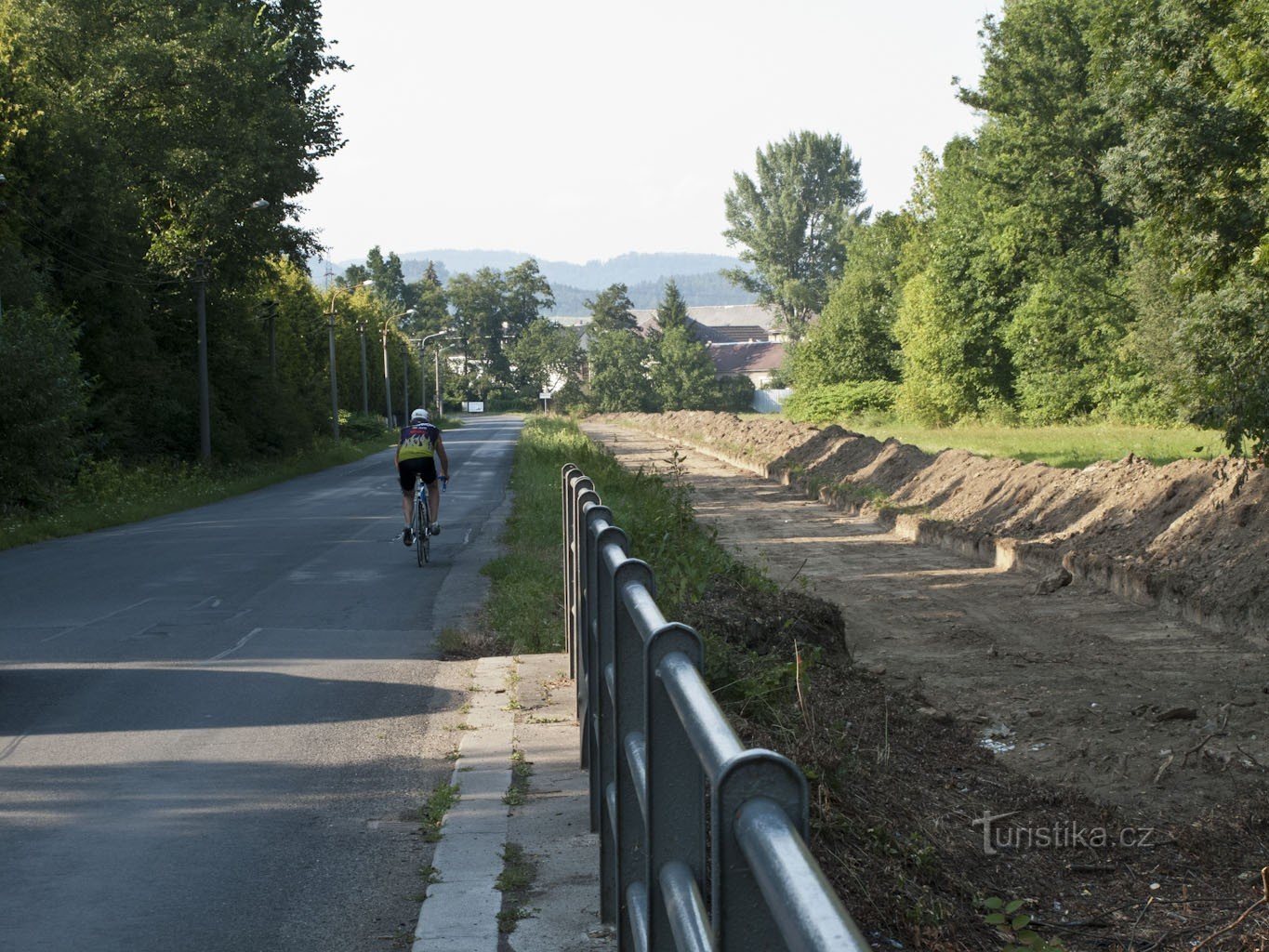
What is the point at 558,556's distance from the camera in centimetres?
1429

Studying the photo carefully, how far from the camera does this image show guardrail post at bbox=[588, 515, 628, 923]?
400cm

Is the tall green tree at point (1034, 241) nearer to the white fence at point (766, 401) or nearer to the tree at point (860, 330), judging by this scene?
the tree at point (860, 330)

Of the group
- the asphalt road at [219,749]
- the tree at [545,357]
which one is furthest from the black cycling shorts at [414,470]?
the tree at [545,357]

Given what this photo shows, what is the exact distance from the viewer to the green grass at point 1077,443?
27688mm

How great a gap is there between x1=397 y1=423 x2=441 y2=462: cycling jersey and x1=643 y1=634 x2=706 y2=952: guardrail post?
523 inches

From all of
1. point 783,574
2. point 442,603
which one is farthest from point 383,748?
point 783,574

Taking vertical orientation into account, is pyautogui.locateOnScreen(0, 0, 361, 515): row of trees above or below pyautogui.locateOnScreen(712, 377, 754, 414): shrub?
above

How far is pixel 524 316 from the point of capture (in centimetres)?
18438

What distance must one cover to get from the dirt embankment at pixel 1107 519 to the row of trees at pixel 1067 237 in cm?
235

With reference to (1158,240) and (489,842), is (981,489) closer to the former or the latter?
(1158,240)

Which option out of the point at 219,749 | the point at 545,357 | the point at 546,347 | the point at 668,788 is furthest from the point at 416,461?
the point at 546,347

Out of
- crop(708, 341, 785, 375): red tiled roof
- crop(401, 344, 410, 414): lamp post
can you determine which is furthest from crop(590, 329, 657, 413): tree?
crop(401, 344, 410, 414): lamp post

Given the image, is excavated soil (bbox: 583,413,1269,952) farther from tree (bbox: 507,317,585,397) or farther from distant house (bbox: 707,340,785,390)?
tree (bbox: 507,317,585,397)

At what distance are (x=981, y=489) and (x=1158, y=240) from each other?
594 centimetres
